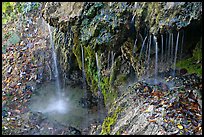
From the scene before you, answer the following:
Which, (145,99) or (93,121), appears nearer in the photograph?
(145,99)

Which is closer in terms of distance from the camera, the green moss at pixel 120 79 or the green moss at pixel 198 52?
the green moss at pixel 198 52

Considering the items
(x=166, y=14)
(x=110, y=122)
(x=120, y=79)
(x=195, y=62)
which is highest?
(x=166, y=14)

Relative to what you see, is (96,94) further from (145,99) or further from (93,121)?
(145,99)

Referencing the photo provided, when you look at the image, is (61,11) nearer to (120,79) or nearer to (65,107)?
(120,79)

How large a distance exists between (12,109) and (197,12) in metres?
5.92

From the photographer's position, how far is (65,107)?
831 centimetres

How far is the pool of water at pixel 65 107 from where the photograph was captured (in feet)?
25.3

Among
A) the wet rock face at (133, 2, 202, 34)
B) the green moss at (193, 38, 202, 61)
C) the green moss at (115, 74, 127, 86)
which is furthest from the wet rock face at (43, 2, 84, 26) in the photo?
the green moss at (193, 38, 202, 61)

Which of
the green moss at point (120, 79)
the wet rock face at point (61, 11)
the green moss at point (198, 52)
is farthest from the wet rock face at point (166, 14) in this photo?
the green moss at point (120, 79)

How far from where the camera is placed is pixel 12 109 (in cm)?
843

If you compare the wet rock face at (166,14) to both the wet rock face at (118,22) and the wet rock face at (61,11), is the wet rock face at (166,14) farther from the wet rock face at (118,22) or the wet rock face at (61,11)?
→ the wet rock face at (61,11)

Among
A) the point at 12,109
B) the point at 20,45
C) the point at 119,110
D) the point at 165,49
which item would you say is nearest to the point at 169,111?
the point at 119,110

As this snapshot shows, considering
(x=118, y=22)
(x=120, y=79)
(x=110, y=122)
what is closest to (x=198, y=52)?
(x=118, y=22)

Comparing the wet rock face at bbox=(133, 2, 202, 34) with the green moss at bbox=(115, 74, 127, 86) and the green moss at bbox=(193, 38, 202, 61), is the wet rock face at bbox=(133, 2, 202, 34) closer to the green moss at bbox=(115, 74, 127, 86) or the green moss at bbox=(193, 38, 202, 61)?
the green moss at bbox=(193, 38, 202, 61)
